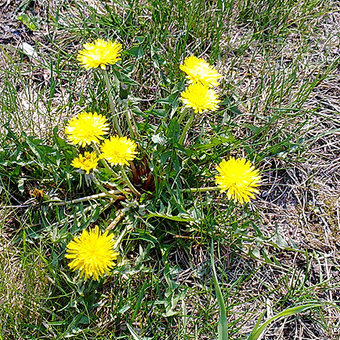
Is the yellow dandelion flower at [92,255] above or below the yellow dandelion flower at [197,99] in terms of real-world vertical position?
below

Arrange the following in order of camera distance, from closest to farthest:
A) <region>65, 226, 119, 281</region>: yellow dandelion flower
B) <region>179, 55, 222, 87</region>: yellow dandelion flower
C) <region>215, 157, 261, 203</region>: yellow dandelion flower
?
<region>65, 226, 119, 281</region>: yellow dandelion flower < <region>215, 157, 261, 203</region>: yellow dandelion flower < <region>179, 55, 222, 87</region>: yellow dandelion flower

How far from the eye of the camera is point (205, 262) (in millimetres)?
1940

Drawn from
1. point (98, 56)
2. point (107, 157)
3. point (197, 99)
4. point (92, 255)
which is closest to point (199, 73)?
point (197, 99)

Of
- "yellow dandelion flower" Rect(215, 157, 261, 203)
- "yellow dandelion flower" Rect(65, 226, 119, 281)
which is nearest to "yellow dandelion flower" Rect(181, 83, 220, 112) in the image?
"yellow dandelion flower" Rect(215, 157, 261, 203)

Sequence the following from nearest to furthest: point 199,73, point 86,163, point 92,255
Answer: point 92,255, point 86,163, point 199,73

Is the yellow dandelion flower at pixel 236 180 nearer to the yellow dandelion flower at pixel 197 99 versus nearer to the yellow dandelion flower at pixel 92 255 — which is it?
the yellow dandelion flower at pixel 197 99

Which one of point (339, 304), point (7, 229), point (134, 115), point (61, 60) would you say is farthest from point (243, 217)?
point (61, 60)

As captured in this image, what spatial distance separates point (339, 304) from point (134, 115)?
1.32 meters

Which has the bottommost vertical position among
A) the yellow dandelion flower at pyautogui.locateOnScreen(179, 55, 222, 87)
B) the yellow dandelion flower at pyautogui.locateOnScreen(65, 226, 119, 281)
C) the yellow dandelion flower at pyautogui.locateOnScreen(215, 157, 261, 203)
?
the yellow dandelion flower at pyautogui.locateOnScreen(65, 226, 119, 281)

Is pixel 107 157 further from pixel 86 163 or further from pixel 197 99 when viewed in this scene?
pixel 197 99

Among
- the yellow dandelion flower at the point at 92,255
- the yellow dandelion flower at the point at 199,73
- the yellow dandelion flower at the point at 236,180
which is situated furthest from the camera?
the yellow dandelion flower at the point at 199,73

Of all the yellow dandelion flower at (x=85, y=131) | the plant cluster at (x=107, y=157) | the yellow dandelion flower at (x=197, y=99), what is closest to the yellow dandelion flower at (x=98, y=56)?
the plant cluster at (x=107, y=157)

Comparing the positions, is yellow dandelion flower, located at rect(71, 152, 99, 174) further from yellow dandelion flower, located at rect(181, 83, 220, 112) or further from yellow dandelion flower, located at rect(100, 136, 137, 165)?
yellow dandelion flower, located at rect(181, 83, 220, 112)

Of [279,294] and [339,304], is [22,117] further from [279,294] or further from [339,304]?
[339,304]
